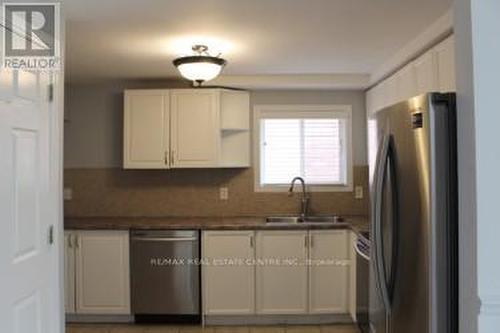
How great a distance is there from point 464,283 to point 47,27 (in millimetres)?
2246

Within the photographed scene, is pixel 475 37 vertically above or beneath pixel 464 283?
above

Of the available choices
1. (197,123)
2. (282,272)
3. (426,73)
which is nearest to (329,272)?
(282,272)

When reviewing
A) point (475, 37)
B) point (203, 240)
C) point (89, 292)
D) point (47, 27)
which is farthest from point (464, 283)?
point (89, 292)

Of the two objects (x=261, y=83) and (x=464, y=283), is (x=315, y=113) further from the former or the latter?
(x=464, y=283)

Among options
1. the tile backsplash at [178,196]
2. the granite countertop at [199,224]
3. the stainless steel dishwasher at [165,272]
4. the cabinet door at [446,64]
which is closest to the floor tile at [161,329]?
the stainless steel dishwasher at [165,272]

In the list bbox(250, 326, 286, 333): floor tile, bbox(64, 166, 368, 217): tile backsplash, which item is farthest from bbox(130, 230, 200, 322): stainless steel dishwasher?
bbox(64, 166, 368, 217): tile backsplash

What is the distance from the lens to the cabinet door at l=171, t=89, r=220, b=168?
170 inches

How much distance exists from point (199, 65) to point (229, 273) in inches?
71.4

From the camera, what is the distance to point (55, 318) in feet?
8.05

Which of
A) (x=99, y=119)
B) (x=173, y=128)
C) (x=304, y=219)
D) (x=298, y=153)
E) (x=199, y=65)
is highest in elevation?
(x=199, y=65)

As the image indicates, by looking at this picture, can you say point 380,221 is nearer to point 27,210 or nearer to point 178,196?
point 27,210

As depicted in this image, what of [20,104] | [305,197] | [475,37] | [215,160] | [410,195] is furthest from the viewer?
[305,197]

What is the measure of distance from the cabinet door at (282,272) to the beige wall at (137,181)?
66cm

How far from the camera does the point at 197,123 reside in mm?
4316
